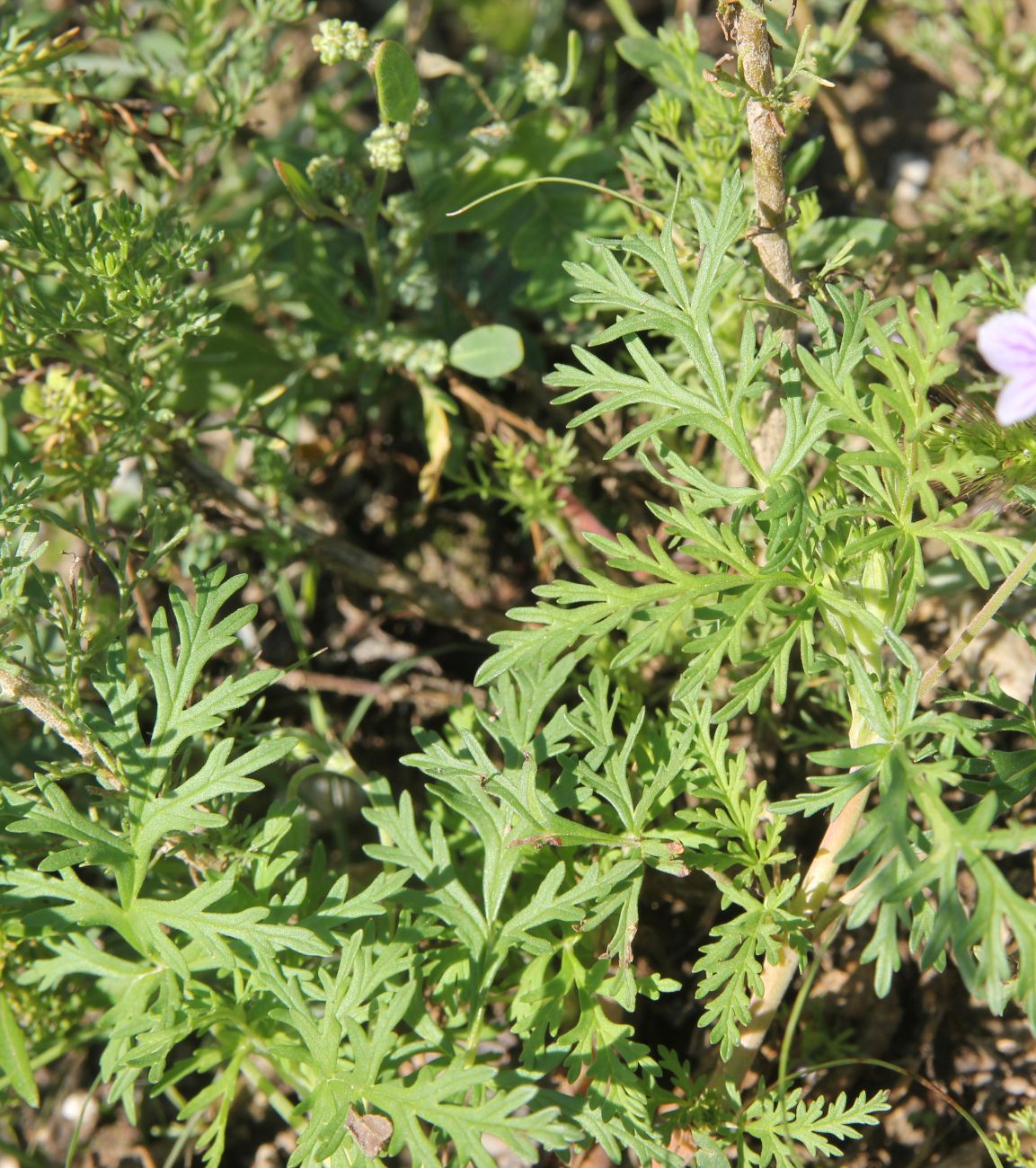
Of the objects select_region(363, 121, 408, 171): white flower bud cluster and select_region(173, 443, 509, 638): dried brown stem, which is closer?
select_region(363, 121, 408, 171): white flower bud cluster

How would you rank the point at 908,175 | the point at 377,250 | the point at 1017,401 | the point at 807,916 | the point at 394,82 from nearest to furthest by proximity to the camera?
1. the point at 1017,401
2. the point at 807,916
3. the point at 394,82
4. the point at 377,250
5. the point at 908,175

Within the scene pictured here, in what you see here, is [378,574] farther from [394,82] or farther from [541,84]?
[541,84]

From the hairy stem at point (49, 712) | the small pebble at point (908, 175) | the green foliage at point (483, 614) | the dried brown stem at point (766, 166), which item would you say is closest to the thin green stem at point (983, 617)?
the green foliage at point (483, 614)

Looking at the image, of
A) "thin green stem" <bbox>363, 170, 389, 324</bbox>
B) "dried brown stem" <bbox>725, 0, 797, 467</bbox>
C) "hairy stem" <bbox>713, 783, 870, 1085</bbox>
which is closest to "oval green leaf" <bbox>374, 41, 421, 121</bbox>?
"thin green stem" <bbox>363, 170, 389, 324</bbox>

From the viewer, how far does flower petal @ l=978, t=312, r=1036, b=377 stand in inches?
64.8

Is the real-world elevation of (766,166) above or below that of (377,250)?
above

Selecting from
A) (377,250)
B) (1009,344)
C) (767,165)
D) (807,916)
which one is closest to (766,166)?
(767,165)

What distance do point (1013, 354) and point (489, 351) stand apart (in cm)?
161

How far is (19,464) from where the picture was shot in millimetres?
2396

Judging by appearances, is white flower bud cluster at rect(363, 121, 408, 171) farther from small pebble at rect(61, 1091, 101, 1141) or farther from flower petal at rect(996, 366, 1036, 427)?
small pebble at rect(61, 1091, 101, 1141)

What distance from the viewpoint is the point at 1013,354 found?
5.42ft

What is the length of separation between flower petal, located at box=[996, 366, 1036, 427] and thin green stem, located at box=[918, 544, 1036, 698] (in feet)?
0.88

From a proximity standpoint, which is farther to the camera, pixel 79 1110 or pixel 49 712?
pixel 79 1110

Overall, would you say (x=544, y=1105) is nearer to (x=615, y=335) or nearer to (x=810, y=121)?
(x=615, y=335)
